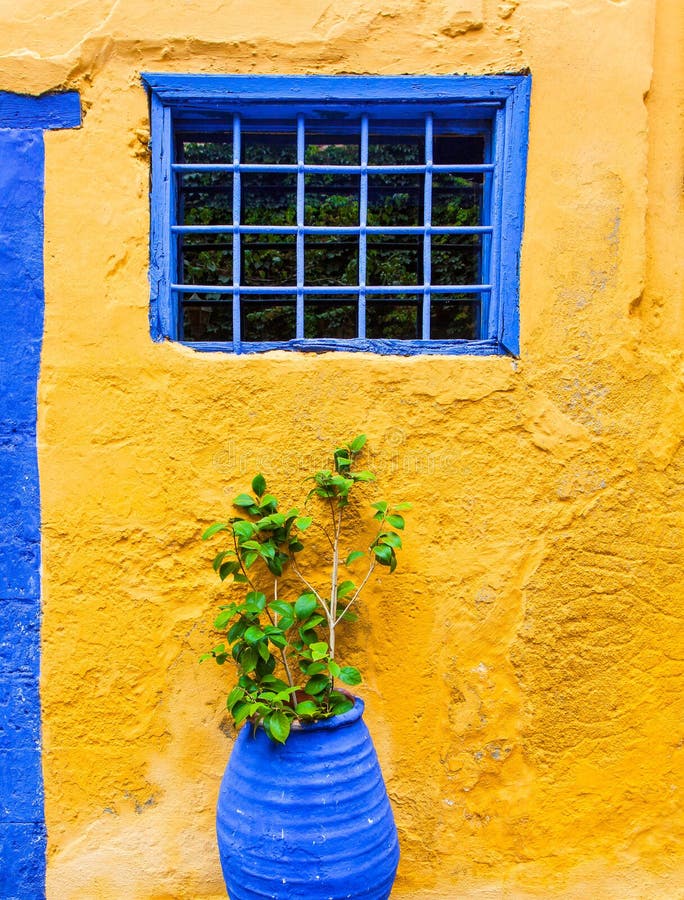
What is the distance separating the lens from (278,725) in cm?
→ 191

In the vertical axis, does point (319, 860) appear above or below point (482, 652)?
below

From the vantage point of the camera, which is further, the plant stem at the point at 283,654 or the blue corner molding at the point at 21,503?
the blue corner molding at the point at 21,503

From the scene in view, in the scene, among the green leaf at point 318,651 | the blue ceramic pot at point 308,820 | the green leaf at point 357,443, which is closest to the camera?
the blue ceramic pot at point 308,820

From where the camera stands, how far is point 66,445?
2.27 metres

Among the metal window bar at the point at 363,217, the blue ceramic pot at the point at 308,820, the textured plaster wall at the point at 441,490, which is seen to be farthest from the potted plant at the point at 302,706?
the metal window bar at the point at 363,217

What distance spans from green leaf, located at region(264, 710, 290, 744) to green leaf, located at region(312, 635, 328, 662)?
0.50ft

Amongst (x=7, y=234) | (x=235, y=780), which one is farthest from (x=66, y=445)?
(x=235, y=780)

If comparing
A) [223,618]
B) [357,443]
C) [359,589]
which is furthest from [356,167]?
[223,618]

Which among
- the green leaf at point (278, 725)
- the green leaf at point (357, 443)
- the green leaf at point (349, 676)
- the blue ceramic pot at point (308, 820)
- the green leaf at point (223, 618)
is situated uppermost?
the green leaf at point (357, 443)

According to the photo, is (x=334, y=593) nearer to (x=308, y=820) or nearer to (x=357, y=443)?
(x=357, y=443)

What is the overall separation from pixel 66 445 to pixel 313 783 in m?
1.11

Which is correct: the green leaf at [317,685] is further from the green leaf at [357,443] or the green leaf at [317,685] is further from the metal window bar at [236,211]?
the metal window bar at [236,211]

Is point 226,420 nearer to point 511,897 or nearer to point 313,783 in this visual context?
point 313,783

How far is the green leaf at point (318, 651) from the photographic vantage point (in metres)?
1.99
